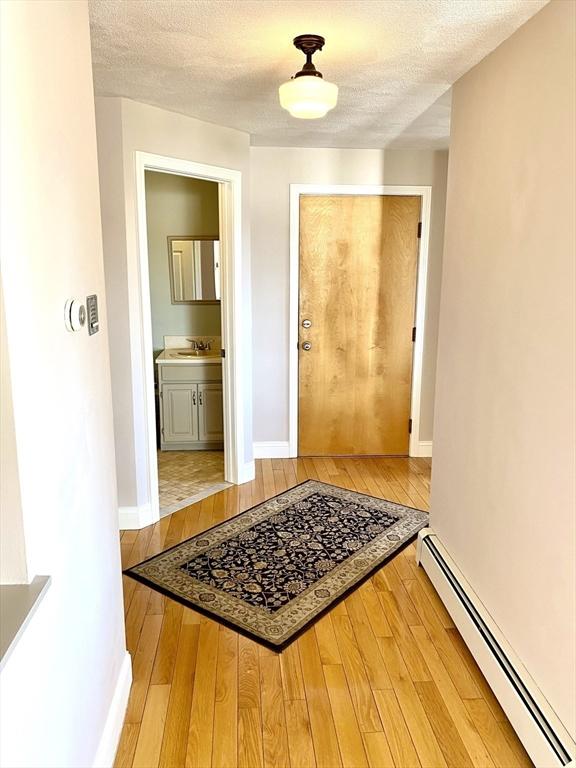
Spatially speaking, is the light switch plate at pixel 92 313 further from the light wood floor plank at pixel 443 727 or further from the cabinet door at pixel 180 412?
the cabinet door at pixel 180 412

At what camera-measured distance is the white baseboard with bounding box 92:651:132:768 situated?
1.65m

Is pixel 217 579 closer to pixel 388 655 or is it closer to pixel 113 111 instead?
pixel 388 655

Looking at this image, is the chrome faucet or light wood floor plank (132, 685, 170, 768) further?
the chrome faucet

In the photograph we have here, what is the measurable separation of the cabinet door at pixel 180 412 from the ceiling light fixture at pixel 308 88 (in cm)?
272

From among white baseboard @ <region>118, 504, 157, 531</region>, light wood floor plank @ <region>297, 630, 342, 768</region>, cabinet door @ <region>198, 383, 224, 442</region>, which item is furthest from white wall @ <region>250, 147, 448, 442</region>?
light wood floor plank @ <region>297, 630, 342, 768</region>

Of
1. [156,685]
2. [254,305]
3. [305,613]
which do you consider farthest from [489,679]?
[254,305]

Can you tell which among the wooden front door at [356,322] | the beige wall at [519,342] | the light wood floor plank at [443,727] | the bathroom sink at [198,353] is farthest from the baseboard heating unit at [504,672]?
the bathroom sink at [198,353]

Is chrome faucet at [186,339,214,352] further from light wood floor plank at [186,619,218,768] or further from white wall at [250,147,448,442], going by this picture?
light wood floor plank at [186,619,218,768]

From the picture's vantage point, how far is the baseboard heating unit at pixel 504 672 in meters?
1.63

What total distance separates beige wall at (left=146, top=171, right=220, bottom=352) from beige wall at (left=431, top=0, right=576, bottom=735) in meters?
2.62

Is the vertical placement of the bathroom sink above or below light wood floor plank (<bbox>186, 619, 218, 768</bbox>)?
above

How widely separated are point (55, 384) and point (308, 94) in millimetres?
1487

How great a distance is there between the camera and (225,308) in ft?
12.3

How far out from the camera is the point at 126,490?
3260mm
